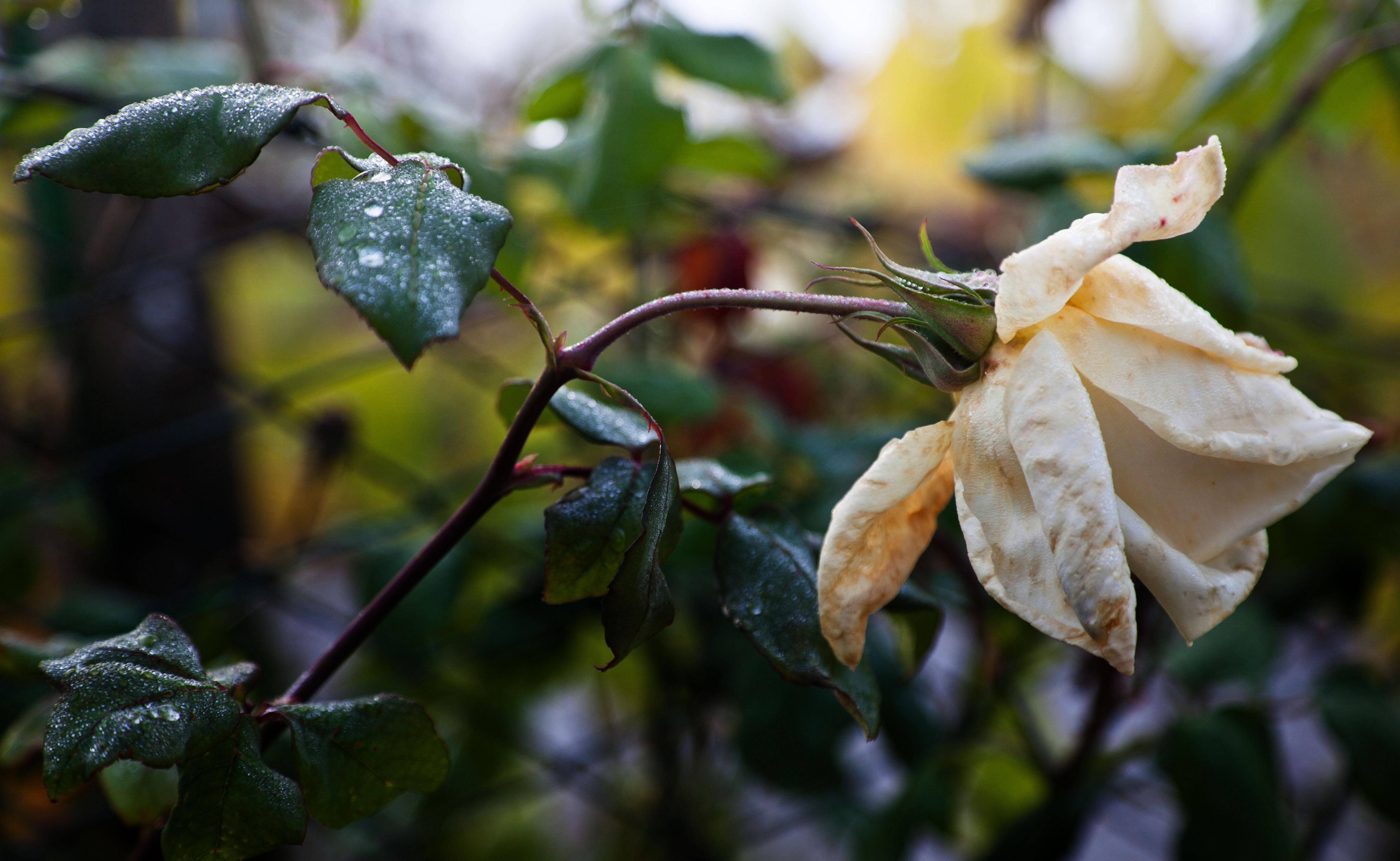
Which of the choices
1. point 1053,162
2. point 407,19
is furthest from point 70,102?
point 407,19

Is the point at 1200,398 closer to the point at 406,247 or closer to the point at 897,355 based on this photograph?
the point at 897,355

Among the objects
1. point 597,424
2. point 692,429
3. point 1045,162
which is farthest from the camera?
point 692,429

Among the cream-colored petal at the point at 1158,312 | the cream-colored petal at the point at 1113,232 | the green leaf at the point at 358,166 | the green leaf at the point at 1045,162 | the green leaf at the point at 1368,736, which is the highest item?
the green leaf at the point at 358,166

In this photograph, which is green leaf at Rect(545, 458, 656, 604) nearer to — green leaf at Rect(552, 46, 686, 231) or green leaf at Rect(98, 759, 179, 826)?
green leaf at Rect(98, 759, 179, 826)

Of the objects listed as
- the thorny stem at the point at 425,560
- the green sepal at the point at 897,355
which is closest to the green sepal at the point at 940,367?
the green sepal at the point at 897,355

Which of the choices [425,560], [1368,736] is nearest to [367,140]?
[425,560]

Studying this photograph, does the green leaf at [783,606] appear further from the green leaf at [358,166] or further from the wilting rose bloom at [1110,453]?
the green leaf at [358,166]

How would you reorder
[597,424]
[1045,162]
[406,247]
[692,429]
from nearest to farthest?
1. [406,247]
2. [597,424]
3. [1045,162]
4. [692,429]
